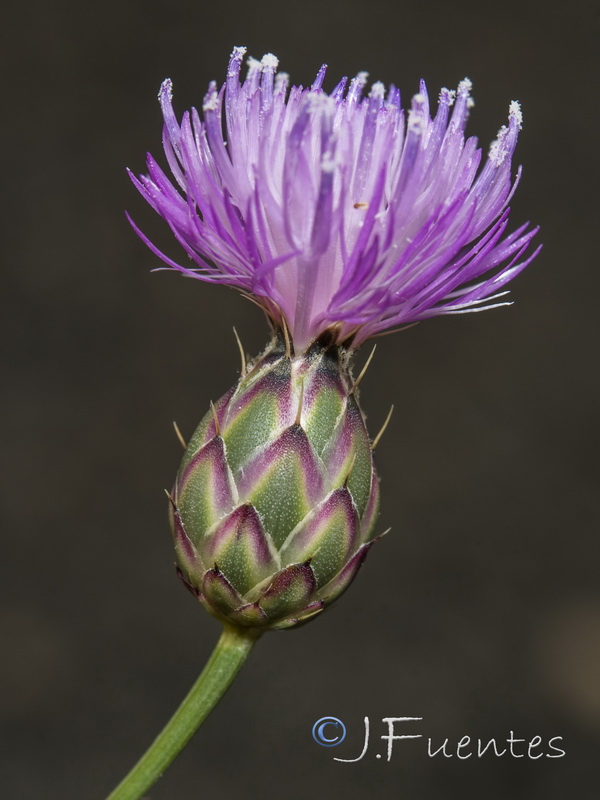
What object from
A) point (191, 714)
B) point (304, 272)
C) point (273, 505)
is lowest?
point (191, 714)

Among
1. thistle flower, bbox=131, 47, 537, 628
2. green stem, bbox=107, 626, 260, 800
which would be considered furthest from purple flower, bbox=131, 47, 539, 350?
green stem, bbox=107, 626, 260, 800

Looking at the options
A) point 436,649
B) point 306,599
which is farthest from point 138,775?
point 436,649

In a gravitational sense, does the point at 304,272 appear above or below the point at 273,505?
above

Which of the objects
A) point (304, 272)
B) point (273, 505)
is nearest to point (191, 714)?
point (273, 505)

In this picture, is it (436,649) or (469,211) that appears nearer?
(469,211)

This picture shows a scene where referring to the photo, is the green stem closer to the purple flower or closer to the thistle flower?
the thistle flower

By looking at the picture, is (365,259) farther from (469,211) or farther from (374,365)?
(374,365)

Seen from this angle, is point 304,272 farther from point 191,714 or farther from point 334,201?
point 191,714
